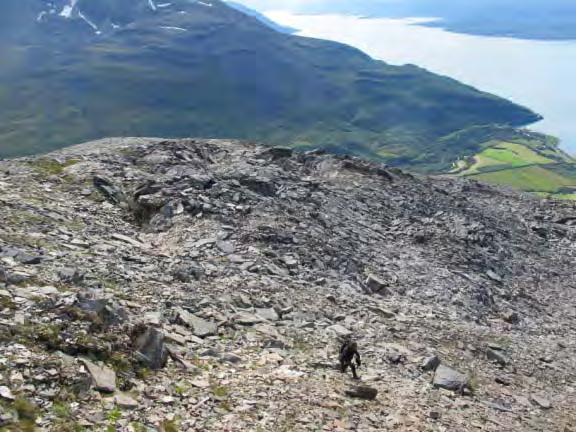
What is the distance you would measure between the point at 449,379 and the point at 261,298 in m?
8.92

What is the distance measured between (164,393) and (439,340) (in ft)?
54.2

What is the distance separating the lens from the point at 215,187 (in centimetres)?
4078

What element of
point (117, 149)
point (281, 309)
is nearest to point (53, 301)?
point (281, 309)

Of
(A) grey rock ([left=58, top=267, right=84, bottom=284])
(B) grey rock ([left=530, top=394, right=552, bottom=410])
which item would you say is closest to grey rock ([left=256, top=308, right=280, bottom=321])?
(A) grey rock ([left=58, top=267, right=84, bottom=284])

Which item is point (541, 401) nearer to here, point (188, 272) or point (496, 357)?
point (496, 357)

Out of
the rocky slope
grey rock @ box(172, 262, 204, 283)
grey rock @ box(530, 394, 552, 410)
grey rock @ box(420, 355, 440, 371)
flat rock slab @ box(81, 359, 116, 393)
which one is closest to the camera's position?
flat rock slab @ box(81, 359, 116, 393)

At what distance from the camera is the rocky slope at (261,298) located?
17391 millimetres

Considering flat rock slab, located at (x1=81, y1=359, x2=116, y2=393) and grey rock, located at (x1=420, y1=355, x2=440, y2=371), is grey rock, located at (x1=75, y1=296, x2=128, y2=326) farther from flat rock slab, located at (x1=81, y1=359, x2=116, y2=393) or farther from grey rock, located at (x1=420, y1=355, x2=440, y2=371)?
grey rock, located at (x1=420, y1=355, x2=440, y2=371)

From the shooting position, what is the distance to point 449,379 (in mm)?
24297

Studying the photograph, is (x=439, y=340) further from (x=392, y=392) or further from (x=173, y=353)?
(x=173, y=353)

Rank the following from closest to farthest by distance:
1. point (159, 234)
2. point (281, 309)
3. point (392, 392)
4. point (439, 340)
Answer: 1. point (392, 392)
2. point (281, 309)
3. point (439, 340)
4. point (159, 234)

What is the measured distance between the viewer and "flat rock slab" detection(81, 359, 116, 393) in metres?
16.4

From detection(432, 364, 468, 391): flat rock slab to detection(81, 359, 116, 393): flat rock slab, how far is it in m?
13.2

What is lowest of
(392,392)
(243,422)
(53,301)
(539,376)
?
(539,376)
